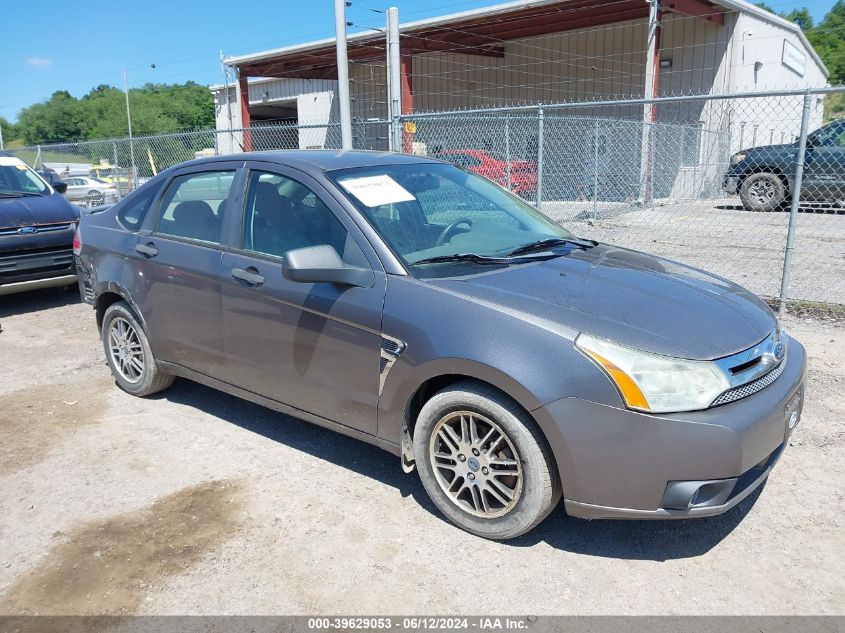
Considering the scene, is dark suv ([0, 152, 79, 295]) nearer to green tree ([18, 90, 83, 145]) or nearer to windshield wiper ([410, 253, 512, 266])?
windshield wiper ([410, 253, 512, 266])

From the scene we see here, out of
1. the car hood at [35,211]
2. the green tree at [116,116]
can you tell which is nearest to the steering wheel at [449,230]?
the car hood at [35,211]

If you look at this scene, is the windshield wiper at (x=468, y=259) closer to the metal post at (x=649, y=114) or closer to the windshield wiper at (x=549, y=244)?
the windshield wiper at (x=549, y=244)

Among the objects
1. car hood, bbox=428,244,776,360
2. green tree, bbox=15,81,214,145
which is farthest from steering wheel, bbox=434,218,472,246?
green tree, bbox=15,81,214,145

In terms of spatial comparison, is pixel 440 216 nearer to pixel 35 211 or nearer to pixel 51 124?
pixel 35 211

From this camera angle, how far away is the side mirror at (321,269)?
3.14 metres

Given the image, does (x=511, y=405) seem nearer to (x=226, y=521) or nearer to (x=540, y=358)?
(x=540, y=358)

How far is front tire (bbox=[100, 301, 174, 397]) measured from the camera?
4598mm

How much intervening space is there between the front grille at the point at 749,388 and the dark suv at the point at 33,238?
7.12m

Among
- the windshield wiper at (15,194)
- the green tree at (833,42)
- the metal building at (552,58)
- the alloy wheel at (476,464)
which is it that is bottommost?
the alloy wheel at (476,464)

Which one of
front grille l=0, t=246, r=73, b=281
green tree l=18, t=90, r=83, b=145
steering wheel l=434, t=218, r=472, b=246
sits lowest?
front grille l=0, t=246, r=73, b=281

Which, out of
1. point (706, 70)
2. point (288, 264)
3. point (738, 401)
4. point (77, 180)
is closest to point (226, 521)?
point (288, 264)

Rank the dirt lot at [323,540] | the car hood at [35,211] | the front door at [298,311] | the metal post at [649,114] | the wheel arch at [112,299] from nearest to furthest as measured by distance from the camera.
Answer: the dirt lot at [323,540], the front door at [298,311], the wheel arch at [112,299], the car hood at [35,211], the metal post at [649,114]

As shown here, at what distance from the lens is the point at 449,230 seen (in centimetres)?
366

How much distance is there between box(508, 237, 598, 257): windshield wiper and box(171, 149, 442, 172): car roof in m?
0.92
